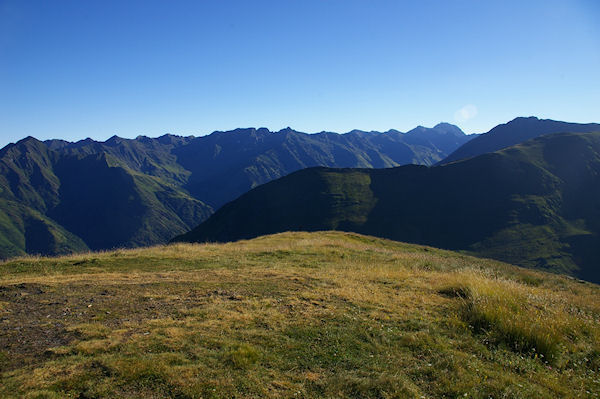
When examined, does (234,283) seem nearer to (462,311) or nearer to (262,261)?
(262,261)

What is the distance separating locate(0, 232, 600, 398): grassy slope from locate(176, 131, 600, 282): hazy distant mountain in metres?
116

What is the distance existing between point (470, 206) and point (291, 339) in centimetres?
15376

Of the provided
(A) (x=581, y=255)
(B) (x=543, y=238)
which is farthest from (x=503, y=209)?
(A) (x=581, y=255)

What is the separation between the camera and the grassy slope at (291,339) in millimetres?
6426

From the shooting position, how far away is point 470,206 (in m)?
143

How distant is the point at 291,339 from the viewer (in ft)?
27.9

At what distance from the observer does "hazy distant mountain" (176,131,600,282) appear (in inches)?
4744

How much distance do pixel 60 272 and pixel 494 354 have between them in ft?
62.6

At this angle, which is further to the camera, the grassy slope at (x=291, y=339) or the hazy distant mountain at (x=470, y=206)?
the hazy distant mountain at (x=470, y=206)

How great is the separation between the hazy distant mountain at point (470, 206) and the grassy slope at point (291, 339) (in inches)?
4580

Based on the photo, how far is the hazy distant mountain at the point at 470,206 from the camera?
120 metres

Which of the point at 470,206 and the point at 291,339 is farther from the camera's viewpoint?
the point at 470,206

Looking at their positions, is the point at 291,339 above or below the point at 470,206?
above

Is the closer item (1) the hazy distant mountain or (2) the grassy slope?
(2) the grassy slope
